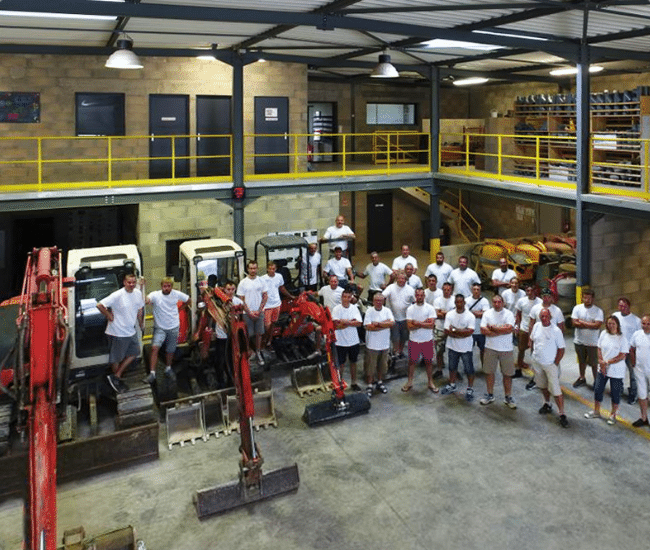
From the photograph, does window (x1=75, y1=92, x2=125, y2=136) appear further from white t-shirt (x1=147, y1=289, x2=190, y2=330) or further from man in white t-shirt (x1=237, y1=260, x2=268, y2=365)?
white t-shirt (x1=147, y1=289, x2=190, y2=330)

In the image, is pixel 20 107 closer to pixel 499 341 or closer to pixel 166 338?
pixel 166 338

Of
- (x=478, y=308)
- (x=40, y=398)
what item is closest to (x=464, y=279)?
(x=478, y=308)

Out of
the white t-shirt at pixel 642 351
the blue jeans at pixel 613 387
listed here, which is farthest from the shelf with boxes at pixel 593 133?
the blue jeans at pixel 613 387

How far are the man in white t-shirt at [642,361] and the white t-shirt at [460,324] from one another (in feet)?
8.02

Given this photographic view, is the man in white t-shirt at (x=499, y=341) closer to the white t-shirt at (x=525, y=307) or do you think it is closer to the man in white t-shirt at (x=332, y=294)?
the white t-shirt at (x=525, y=307)

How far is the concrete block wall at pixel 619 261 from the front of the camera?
1330cm

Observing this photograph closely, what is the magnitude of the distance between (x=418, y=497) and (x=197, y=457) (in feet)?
10.2

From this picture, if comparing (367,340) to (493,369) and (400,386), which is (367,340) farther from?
(493,369)

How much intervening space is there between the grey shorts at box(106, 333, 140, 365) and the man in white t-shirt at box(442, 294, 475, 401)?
505cm

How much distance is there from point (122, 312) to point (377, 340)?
13.6 feet

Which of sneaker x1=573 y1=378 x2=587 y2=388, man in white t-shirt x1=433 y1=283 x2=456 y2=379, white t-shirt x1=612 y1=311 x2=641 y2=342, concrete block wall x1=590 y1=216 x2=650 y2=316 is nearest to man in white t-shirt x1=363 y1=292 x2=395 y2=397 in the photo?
man in white t-shirt x1=433 y1=283 x2=456 y2=379

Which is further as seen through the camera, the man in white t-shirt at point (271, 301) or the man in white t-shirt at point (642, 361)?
the man in white t-shirt at point (271, 301)

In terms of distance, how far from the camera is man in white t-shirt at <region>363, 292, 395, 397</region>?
1048cm

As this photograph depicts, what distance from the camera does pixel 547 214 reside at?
73.2ft
